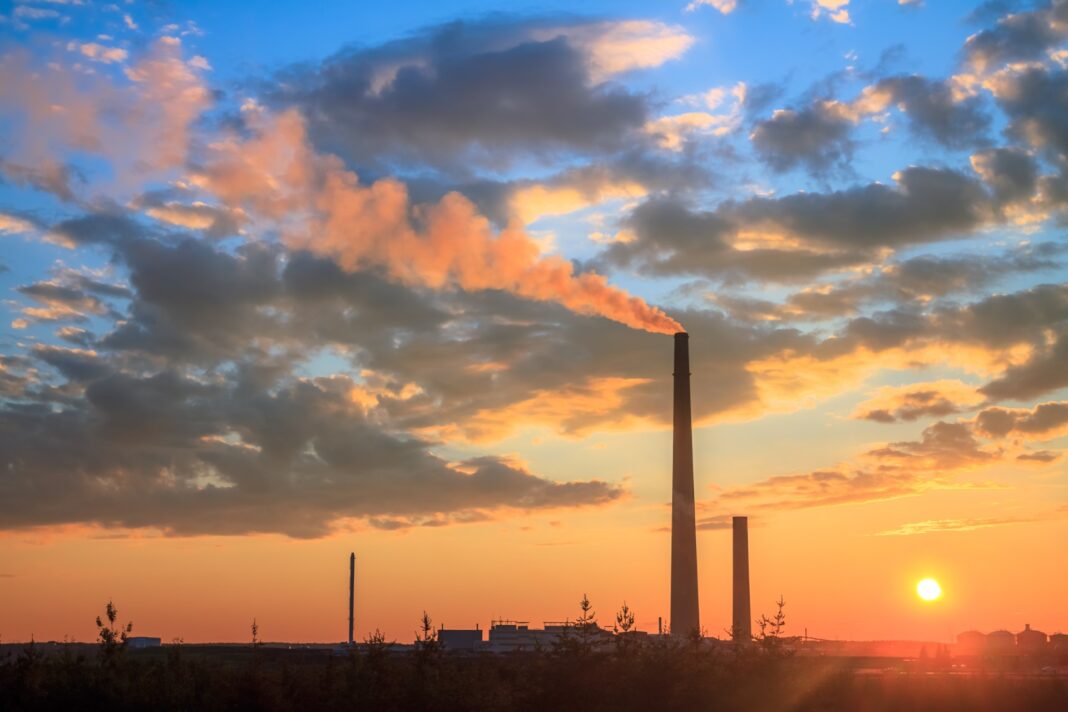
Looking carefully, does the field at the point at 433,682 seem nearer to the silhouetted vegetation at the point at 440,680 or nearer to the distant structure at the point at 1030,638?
the silhouetted vegetation at the point at 440,680

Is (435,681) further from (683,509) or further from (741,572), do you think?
(741,572)

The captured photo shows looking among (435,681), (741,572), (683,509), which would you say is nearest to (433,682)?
(435,681)

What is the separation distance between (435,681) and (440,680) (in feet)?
0.59

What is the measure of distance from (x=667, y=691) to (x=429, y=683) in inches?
385

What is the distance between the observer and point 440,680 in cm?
3784

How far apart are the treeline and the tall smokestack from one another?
1640 inches

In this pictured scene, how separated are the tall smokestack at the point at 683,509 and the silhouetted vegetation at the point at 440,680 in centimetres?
4162

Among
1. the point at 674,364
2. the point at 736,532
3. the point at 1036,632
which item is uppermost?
the point at 674,364

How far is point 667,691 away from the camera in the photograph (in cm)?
4250

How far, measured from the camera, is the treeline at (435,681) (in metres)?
35.6

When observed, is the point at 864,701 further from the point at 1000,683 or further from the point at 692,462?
the point at 692,462

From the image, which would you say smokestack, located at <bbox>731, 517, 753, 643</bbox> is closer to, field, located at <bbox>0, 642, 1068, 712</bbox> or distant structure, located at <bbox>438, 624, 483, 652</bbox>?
distant structure, located at <bbox>438, 624, 483, 652</bbox>

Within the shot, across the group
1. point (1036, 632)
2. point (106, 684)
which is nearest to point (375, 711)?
point (106, 684)

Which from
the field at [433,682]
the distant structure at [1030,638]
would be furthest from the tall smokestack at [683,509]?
the distant structure at [1030,638]
